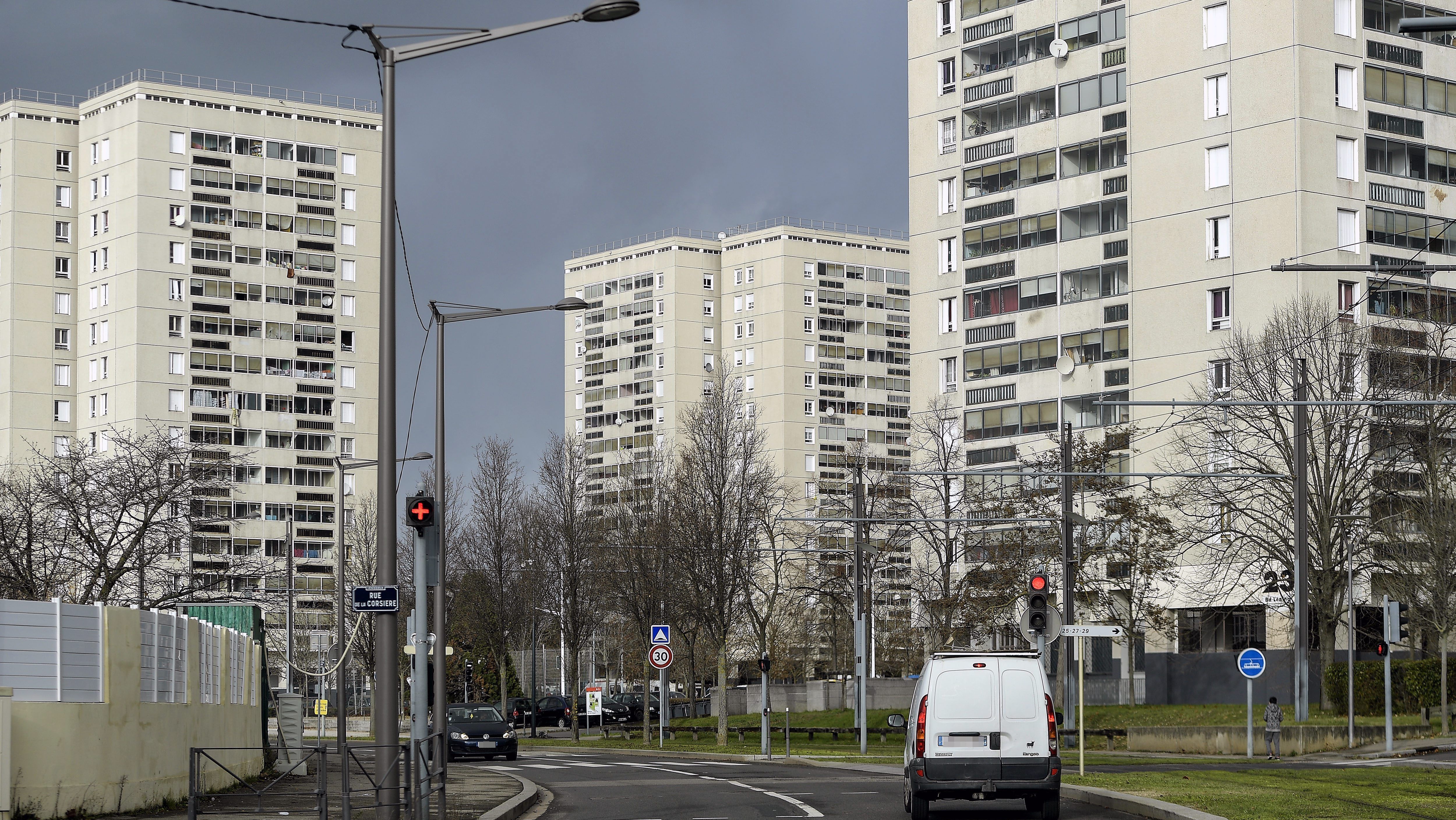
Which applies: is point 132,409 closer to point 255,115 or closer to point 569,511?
point 255,115

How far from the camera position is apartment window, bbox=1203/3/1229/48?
75.2 metres

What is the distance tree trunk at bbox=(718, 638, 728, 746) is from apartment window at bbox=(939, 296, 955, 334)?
36291 millimetres

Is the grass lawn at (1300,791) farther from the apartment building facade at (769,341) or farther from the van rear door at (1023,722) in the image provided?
the apartment building facade at (769,341)

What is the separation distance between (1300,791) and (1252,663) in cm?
1612

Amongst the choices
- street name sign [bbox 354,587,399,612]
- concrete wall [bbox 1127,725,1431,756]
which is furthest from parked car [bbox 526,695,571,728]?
street name sign [bbox 354,587,399,612]

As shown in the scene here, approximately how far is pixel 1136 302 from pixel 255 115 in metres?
62.6

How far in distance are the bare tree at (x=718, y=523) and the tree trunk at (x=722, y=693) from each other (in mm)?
40

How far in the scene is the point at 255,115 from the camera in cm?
11306

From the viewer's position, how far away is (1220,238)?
75000mm

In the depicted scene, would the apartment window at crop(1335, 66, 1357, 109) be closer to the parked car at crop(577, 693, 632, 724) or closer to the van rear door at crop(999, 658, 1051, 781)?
the parked car at crop(577, 693, 632, 724)

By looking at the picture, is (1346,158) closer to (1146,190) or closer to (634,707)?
(1146,190)

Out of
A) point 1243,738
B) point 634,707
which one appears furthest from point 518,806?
point 634,707

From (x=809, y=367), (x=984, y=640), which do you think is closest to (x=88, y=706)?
(x=984, y=640)

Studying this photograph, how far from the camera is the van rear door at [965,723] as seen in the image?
64.1 feet
